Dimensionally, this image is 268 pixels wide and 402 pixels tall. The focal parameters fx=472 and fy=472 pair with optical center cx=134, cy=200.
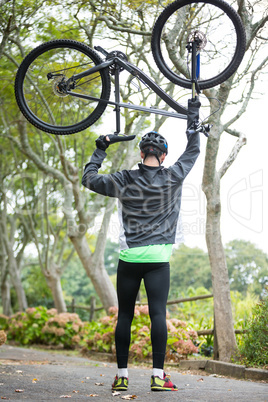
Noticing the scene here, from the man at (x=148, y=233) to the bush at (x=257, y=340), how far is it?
2624 millimetres

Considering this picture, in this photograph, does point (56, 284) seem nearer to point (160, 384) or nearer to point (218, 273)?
point (218, 273)

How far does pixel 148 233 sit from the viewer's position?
152 inches

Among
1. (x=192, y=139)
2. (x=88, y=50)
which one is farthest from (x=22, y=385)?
(x=88, y=50)

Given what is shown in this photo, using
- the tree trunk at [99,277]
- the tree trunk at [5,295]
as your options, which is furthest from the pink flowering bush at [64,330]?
the tree trunk at [5,295]

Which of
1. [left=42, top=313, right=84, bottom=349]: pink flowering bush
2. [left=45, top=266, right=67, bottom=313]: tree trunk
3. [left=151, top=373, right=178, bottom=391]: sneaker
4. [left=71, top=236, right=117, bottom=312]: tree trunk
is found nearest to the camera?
[left=151, top=373, right=178, bottom=391]: sneaker

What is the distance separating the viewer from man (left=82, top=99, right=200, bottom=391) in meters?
3.77

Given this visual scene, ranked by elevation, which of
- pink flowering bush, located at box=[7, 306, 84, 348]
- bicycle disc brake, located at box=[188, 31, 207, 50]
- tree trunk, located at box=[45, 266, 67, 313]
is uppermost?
bicycle disc brake, located at box=[188, 31, 207, 50]

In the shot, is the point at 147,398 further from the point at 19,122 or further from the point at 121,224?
the point at 19,122

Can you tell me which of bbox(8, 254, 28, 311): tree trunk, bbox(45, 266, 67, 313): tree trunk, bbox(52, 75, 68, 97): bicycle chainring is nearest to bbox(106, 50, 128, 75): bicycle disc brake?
bbox(52, 75, 68, 97): bicycle chainring

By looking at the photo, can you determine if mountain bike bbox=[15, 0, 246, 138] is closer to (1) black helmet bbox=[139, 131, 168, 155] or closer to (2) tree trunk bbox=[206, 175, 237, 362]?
(1) black helmet bbox=[139, 131, 168, 155]

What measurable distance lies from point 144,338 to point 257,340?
3.27 metres

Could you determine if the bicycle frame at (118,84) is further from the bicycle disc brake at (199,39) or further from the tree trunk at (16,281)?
the tree trunk at (16,281)

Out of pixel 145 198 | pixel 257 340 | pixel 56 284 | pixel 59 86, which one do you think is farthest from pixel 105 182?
pixel 56 284

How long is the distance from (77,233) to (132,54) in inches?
178
